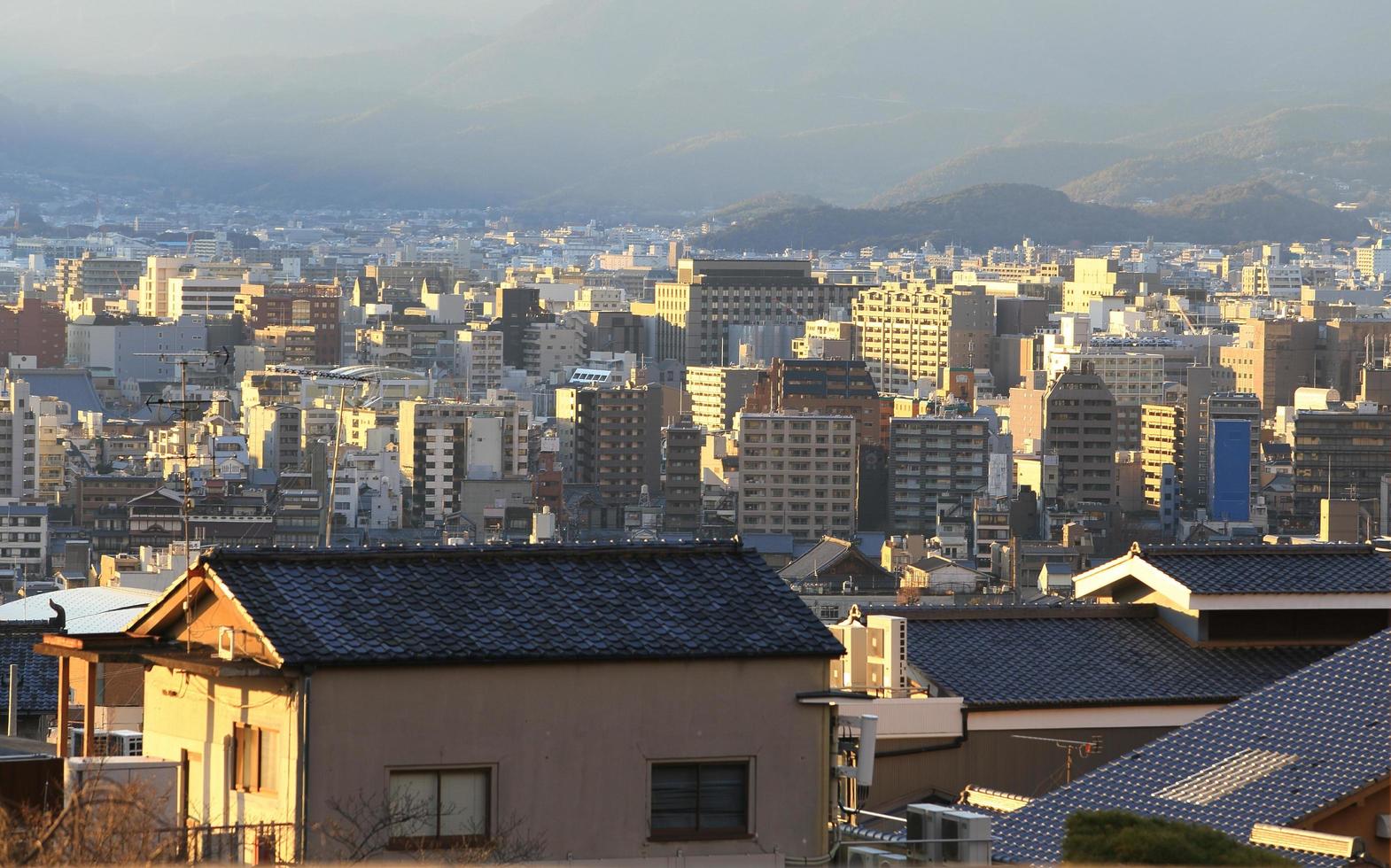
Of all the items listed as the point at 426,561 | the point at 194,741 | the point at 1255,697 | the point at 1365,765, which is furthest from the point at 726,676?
the point at 1255,697

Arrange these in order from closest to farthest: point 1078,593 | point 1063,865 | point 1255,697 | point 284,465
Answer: point 1063,865 → point 1255,697 → point 1078,593 → point 284,465

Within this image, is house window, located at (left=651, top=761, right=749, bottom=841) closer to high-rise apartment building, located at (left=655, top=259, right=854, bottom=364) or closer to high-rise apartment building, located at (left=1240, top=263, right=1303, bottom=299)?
high-rise apartment building, located at (left=655, top=259, right=854, bottom=364)

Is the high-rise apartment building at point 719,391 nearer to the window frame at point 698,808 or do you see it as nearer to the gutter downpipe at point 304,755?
the window frame at point 698,808

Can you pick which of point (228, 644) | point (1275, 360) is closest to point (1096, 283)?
point (1275, 360)

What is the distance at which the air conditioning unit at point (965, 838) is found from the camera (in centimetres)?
519

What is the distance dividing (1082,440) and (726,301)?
1775 inches

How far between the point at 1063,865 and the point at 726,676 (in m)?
0.70

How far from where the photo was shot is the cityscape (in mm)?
4957

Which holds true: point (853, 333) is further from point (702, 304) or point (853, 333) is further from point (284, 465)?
point (284, 465)

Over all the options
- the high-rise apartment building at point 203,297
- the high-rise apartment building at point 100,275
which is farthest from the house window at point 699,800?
the high-rise apartment building at point 100,275

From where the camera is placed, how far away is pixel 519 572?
17.5ft

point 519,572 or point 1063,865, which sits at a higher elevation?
point 519,572

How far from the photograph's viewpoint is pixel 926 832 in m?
5.30

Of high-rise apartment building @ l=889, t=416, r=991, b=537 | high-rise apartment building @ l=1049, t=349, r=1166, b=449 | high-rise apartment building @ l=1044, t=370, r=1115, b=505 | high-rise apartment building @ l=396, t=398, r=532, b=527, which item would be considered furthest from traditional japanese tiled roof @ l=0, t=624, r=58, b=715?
high-rise apartment building @ l=1049, t=349, r=1166, b=449
